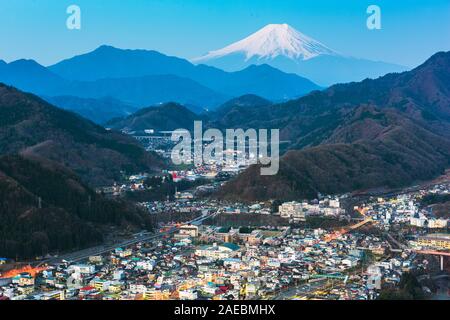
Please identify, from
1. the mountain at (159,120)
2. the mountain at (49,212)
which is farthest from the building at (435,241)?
the mountain at (159,120)

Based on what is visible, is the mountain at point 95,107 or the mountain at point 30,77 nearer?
the mountain at point 95,107

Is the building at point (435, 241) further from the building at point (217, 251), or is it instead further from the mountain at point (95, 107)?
the mountain at point (95, 107)

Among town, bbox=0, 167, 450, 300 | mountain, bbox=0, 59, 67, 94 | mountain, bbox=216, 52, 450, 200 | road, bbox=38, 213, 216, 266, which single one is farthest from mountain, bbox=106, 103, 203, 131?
mountain, bbox=0, 59, 67, 94

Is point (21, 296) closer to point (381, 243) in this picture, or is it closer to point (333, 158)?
point (381, 243)

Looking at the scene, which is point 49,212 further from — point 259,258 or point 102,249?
point 259,258

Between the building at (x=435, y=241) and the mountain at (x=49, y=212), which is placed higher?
the mountain at (x=49, y=212)

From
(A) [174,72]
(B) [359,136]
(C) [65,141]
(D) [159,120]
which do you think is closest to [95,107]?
(D) [159,120]

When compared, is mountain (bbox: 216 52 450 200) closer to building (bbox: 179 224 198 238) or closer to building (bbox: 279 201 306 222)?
building (bbox: 279 201 306 222)
